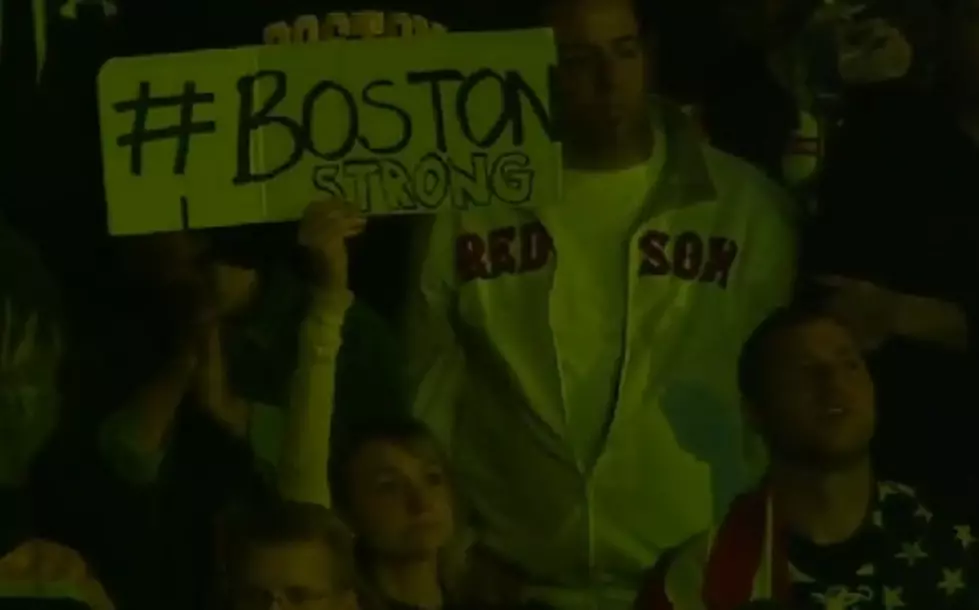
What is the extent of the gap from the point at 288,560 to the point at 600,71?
366mm

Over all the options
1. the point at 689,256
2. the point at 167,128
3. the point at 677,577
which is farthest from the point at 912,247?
the point at 167,128

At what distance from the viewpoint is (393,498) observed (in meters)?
0.71

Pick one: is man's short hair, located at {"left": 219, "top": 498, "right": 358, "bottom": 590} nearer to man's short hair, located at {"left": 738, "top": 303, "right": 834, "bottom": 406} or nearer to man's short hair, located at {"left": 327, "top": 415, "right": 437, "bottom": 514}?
man's short hair, located at {"left": 327, "top": 415, "right": 437, "bottom": 514}

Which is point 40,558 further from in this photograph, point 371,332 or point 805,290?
point 805,290

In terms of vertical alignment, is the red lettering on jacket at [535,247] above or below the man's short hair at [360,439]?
above

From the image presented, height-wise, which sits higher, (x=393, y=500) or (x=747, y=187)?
(x=747, y=187)

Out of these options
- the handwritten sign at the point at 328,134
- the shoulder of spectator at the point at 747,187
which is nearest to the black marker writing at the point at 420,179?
the handwritten sign at the point at 328,134

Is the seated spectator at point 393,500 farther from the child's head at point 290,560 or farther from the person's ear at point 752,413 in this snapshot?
the person's ear at point 752,413

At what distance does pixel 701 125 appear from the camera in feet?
2.37

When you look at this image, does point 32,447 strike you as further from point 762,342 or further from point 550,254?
point 762,342

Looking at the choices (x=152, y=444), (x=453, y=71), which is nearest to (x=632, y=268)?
(x=453, y=71)

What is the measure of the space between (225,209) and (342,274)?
0.28 feet

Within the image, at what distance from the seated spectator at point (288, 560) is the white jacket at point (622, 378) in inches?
3.5

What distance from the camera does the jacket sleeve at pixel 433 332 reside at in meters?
0.72
